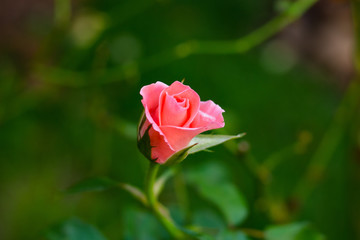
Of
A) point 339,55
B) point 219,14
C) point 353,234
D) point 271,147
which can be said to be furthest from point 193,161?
point 339,55

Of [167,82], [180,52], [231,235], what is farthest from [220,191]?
[167,82]

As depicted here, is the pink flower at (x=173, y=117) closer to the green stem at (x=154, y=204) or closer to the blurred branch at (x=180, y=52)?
the green stem at (x=154, y=204)

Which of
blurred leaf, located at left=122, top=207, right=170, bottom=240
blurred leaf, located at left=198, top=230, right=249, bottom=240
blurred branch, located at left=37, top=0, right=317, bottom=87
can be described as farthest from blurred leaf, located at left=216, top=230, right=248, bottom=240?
blurred branch, located at left=37, top=0, right=317, bottom=87

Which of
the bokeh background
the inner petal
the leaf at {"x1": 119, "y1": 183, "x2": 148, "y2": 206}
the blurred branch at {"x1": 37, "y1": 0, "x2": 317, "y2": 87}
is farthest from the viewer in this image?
the bokeh background

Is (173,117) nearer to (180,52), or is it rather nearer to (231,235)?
(231,235)

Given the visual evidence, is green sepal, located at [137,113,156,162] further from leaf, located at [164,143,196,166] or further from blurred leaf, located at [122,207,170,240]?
blurred leaf, located at [122,207,170,240]
